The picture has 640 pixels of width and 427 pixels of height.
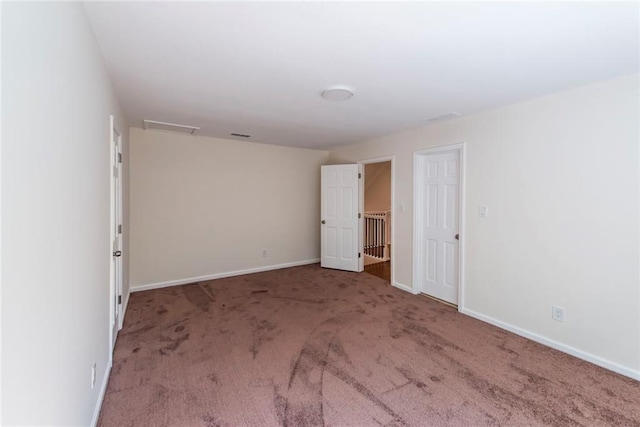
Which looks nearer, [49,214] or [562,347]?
[49,214]

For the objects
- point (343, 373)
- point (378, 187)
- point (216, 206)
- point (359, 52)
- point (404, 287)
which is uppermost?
point (359, 52)

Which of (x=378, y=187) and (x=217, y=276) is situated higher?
(x=378, y=187)

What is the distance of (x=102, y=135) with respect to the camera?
79.0 inches

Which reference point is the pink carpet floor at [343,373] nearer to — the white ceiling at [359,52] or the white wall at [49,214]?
the white wall at [49,214]

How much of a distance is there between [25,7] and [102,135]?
4.33 ft

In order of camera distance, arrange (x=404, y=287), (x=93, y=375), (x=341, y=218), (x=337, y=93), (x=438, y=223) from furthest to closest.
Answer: (x=341, y=218), (x=404, y=287), (x=438, y=223), (x=337, y=93), (x=93, y=375)

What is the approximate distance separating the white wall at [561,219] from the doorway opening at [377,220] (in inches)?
92.6

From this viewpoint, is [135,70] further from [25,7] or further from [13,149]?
[13,149]

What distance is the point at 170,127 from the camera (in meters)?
3.81

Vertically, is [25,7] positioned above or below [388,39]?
below

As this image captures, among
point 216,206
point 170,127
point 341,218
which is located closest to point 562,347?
point 341,218

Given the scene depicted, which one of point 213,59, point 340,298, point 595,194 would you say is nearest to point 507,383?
point 595,194

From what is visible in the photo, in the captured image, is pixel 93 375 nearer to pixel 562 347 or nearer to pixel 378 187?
pixel 562 347

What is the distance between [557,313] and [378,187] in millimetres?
4998
